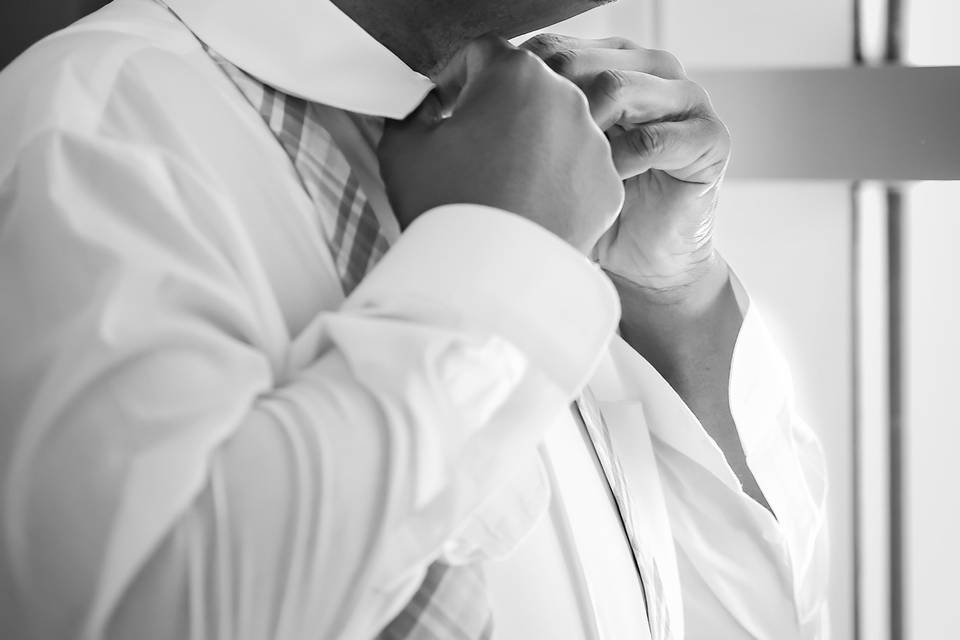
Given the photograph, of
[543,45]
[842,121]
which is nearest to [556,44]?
[543,45]

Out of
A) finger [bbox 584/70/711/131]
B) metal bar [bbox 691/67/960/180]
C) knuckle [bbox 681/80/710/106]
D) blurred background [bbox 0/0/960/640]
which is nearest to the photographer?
finger [bbox 584/70/711/131]

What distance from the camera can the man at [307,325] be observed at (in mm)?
474

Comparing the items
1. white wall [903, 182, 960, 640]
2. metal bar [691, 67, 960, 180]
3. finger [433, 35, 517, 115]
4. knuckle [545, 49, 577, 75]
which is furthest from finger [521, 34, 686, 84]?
white wall [903, 182, 960, 640]

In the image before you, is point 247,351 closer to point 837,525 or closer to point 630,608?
point 630,608

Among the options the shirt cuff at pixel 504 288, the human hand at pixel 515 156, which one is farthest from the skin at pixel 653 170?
the shirt cuff at pixel 504 288

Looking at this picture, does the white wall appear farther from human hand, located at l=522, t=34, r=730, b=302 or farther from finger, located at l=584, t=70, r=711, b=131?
finger, located at l=584, t=70, r=711, b=131

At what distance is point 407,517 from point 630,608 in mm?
405

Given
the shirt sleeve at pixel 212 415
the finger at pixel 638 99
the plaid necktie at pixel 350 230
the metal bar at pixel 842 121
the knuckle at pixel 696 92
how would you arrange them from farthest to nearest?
the metal bar at pixel 842 121
the knuckle at pixel 696 92
the finger at pixel 638 99
the plaid necktie at pixel 350 230
the shirt sleeve at pixel 212 415

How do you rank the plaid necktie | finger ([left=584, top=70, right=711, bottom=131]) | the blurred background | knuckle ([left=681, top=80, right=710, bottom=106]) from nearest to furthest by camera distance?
the plaid necktie → finger ([left=584, top=70, right=711, bottom=131]) → knuckle ([left=681, top=80, right=710, bottom=106]) → the blurred background

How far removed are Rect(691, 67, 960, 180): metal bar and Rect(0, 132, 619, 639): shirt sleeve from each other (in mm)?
1058

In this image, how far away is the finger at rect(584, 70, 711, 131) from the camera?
0.77 meters

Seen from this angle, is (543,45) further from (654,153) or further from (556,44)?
(654,153)

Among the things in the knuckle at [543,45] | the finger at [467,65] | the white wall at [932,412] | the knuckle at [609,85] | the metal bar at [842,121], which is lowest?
the white wall at [932,412]

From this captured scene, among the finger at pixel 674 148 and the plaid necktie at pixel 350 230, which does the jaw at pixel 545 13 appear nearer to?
the finger at pixel 674 148
